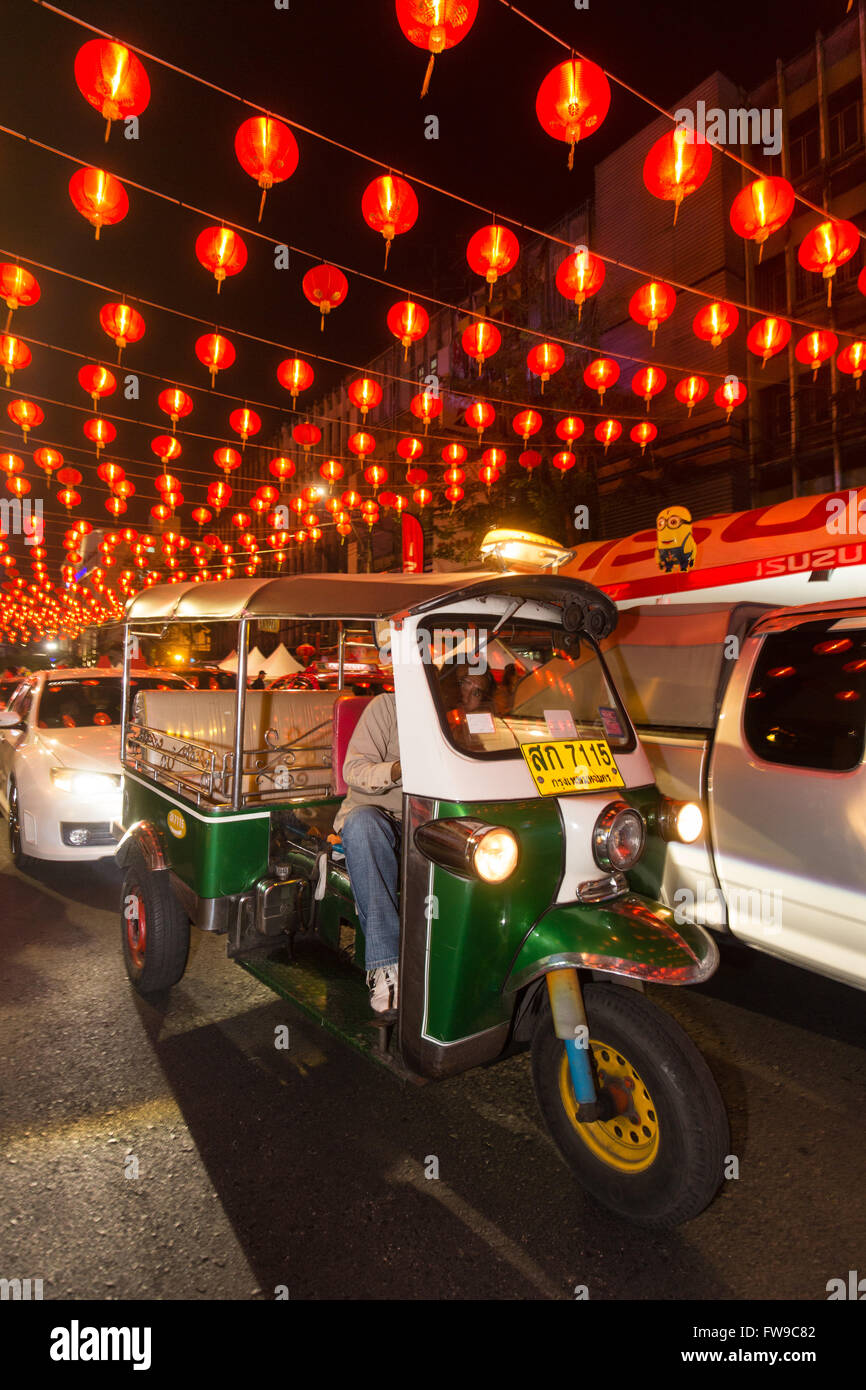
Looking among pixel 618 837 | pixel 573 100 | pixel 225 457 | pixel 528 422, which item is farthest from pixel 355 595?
pixel 225 457

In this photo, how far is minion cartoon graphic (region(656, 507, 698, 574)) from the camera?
7312mm

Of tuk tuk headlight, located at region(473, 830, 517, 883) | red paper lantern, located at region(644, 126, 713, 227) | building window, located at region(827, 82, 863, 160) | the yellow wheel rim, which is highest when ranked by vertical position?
building window, located at region(827, 82, 863, 160)

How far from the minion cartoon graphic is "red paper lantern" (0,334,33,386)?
8613 mm

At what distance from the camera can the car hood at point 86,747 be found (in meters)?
6.22

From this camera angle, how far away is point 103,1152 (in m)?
2.89

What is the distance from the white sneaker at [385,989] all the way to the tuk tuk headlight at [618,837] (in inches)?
41.2

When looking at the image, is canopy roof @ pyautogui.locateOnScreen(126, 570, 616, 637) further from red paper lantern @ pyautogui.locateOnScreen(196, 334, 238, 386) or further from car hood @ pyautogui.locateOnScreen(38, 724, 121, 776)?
red paper lantern @ pyautogui.locateOnScreen(196, 334, 238, 386)

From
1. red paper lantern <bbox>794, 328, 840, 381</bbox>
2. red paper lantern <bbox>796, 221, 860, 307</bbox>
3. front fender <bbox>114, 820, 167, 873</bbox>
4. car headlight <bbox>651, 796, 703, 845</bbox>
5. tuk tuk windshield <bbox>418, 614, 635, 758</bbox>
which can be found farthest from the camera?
red paper lantern <bbox>794, 328, 840, 381</bbox>

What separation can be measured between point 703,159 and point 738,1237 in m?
7.86

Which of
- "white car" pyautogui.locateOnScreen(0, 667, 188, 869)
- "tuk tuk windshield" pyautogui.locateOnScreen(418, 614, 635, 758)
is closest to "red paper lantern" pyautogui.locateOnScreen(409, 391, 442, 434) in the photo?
"white car" pyautogui.locateOnScreen(0, 667, 188, 869)

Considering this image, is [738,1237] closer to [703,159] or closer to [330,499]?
[703,159]
